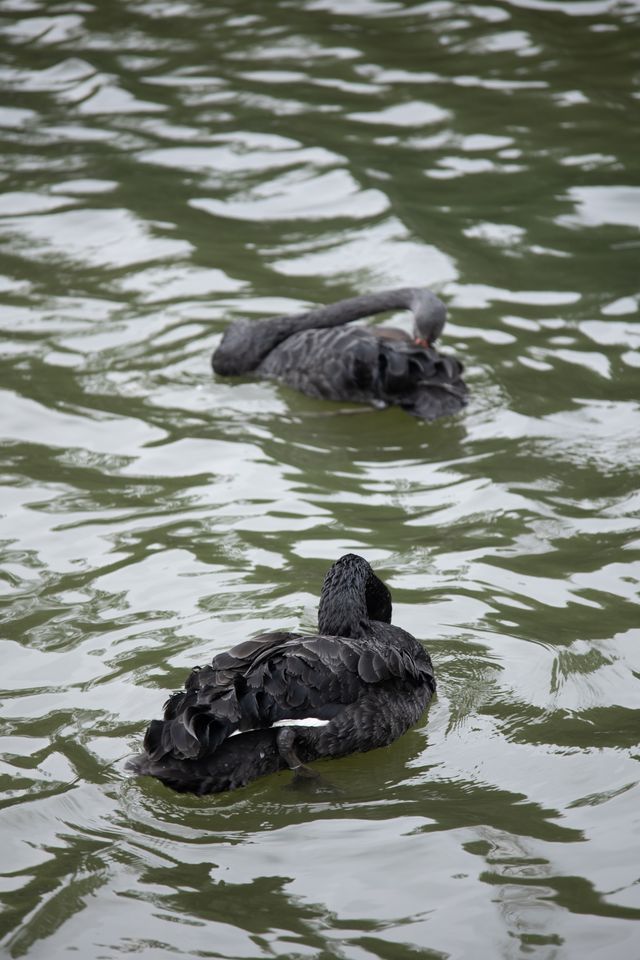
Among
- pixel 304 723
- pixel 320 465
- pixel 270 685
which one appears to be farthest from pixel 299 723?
pixel 320 465

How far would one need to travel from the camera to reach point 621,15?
14.4 meters

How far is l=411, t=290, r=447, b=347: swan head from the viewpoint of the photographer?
27.5 ft

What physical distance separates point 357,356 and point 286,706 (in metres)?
4.04

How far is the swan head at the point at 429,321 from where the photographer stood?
837 centimetres

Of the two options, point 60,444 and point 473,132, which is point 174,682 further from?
point 473,132

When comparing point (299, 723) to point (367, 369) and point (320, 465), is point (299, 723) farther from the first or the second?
point (367, 369)

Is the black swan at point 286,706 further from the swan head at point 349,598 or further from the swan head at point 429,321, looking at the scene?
the swan head at point 429,321

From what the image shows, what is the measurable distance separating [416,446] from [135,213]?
428 cm

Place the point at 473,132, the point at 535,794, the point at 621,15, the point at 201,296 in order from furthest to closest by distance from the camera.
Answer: the point at 621,15 < the point at 473,132 < the point at 201,296 < the point at 535,794

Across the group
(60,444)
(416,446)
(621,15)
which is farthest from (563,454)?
(621,15)

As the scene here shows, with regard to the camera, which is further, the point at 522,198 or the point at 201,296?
the point at 522,198

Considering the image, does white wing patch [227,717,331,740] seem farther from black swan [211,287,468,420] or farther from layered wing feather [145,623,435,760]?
black swan [211,287,468,420]

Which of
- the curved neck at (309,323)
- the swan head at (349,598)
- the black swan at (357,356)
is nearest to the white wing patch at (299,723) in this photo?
the swan head at (349,598)

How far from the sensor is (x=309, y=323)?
909 cm
